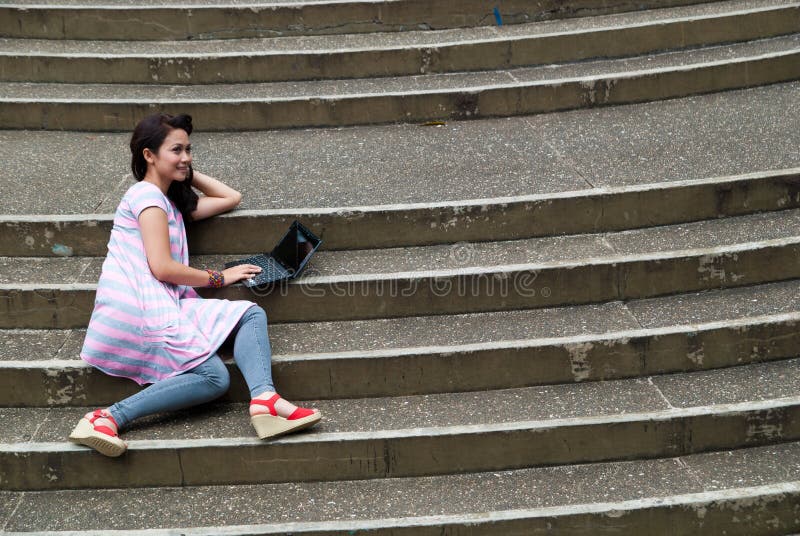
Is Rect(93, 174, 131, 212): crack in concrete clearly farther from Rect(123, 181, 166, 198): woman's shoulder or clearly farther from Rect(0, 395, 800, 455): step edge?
Rect(0, 395, 800, 455): step edge

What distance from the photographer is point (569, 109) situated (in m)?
6.57

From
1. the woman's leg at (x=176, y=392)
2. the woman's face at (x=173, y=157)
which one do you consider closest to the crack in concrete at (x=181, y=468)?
the woman's leg at (x=176, y=392)

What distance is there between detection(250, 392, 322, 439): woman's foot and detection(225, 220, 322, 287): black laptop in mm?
713

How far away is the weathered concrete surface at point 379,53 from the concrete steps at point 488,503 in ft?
11.5

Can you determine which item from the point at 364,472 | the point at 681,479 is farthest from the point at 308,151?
the point at 681,479

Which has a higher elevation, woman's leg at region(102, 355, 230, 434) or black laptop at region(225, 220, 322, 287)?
black laptop at region(225, 220, 322, 287)

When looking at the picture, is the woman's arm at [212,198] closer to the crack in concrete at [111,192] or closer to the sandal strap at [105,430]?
the crack in concrete at [111,192]

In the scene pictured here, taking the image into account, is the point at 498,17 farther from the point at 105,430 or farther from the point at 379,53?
the point at 105,430

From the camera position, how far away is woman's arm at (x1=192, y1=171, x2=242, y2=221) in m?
4.96

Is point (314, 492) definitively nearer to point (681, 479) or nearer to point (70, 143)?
point (681, 479)

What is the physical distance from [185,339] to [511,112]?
3.11m

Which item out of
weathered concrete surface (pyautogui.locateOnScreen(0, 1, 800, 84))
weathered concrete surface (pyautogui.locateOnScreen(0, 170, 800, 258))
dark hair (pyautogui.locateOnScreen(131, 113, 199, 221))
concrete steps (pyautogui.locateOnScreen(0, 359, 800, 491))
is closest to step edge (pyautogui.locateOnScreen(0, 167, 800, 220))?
weathered concrete surface (pyautogui.locateOnScreen(0, 170, 800, 258))

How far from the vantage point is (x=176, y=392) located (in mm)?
4273

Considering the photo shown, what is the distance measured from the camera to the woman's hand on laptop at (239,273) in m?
4.65
